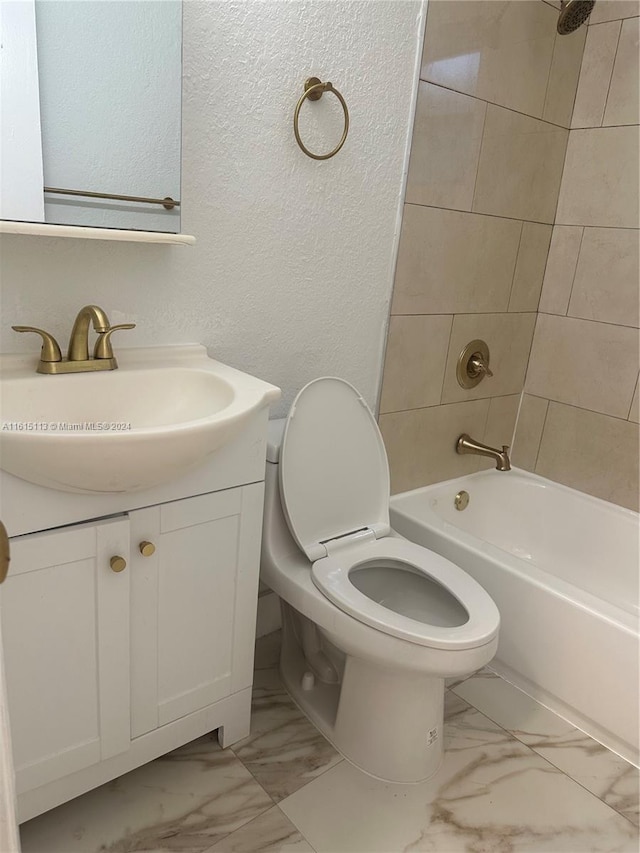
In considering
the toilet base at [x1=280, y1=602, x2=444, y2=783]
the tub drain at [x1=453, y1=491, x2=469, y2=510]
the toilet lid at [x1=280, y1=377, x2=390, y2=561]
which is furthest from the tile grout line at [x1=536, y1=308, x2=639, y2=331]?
the toilet base at [x1=280, y1=602, x2=444, y2=783]

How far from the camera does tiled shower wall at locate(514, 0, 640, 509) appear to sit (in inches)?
79.1

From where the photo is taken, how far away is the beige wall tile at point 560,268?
86.4 inches

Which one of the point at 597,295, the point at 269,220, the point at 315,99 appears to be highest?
the point at 315,99

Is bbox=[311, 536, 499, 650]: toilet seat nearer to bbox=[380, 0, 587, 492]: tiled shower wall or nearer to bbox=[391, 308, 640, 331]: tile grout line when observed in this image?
bbox=[380, 0, 587, 492]: tiled shower wall

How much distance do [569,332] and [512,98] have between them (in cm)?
79

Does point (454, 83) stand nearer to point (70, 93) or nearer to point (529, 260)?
point (529, 260)

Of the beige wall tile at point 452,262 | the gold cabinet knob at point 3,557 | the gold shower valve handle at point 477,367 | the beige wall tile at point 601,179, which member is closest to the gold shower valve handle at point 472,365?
the gold shower valve handle at point 477,367

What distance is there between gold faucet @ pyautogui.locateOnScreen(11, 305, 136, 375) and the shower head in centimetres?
163

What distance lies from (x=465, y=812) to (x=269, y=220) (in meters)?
1.45

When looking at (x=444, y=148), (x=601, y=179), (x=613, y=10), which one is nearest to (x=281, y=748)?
(x=444, y=148)

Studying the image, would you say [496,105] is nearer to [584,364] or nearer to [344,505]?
[584,364]

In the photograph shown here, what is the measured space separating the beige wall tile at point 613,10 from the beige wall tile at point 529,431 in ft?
4.04

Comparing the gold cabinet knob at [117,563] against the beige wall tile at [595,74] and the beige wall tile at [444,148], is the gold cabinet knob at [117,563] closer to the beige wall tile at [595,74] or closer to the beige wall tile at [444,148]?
the beige wall tile at [444,148]

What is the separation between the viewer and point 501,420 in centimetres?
239
